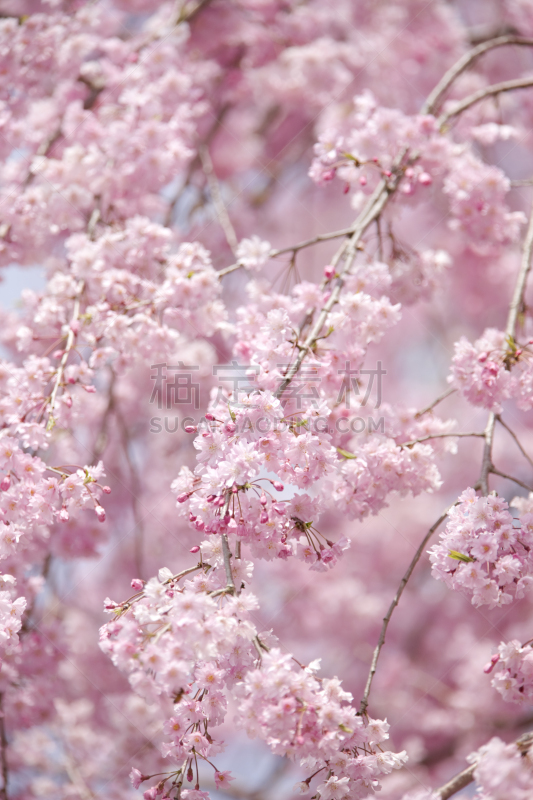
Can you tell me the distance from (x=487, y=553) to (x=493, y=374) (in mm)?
539

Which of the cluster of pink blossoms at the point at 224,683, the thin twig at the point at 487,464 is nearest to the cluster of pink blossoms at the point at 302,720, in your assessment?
the cluster of pink blossoms at the point at 224,683

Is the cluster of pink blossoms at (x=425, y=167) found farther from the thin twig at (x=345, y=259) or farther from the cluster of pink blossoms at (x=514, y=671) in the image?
the cluster of pink blossoms at (x=514, y=671)

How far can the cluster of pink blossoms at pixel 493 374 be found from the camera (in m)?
1.80

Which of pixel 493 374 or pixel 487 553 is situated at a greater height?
pixel 493 374

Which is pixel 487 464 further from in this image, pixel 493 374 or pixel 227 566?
pixel 227 566

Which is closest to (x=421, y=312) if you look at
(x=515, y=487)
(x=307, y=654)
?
(x=515, y=487)

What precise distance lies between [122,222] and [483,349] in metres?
1.57

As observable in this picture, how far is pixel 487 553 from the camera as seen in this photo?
152cm

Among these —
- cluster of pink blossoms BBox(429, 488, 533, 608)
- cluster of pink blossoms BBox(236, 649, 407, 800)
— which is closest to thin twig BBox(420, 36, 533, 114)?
cluster of pink blossoms BBox(429, 488, 533, 608)

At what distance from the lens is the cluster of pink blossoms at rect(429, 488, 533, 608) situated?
1.52m

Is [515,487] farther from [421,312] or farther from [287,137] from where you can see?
[287,137]

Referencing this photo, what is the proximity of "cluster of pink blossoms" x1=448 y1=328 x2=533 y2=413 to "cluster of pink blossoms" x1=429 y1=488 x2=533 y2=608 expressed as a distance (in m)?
0.37

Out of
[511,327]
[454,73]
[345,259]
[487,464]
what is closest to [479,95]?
[454,73]

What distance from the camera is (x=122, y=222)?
259cm
